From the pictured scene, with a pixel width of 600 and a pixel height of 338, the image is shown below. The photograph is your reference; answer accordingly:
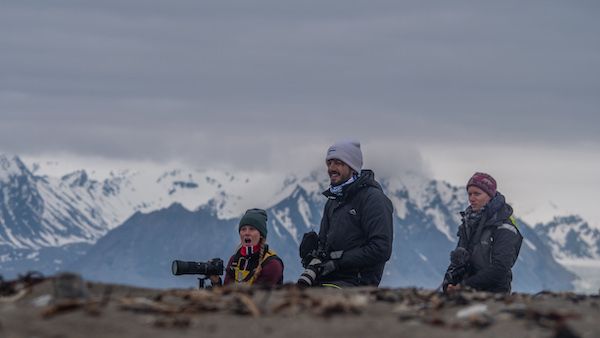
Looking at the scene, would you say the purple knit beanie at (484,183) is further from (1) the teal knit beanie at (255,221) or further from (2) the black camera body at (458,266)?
(1) the teal knit beanie at (255,221)

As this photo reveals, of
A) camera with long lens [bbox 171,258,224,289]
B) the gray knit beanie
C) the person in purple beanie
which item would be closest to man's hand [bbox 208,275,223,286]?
camera with long lens [bbox 171,258,224,289]

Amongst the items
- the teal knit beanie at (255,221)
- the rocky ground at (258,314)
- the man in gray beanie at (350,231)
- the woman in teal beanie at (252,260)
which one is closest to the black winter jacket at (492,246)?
the man in gray beanie at (350,231)

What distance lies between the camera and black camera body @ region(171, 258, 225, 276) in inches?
651

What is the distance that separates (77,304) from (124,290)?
2.48 meters

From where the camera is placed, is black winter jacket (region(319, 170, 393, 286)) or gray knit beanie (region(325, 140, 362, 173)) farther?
gray knit beanie (region(325, 140, 362, 173))

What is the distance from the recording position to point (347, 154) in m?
17.5

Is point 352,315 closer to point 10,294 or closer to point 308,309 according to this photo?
point 308,309

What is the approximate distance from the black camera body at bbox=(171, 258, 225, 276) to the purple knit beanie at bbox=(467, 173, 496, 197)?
13.2ft

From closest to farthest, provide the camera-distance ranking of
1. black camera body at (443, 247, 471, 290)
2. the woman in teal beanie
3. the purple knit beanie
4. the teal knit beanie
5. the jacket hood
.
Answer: the woman in teal beanie
the teal knit beanie
black camera body at (443, 247, 471, 290)
the jacket hood
the purple knit beanie

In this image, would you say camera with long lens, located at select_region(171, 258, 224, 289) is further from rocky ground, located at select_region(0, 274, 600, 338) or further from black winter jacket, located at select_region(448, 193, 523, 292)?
rocky ground, located at select_region(0, 274, 600, 338)

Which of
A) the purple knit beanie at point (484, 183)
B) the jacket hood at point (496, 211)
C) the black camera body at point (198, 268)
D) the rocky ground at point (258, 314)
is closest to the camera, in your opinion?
the rocky ground at point (258, 314)

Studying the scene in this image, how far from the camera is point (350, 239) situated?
1716 cm

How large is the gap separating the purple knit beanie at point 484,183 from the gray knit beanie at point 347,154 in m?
1.96

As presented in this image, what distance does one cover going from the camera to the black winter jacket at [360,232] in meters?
16.8
